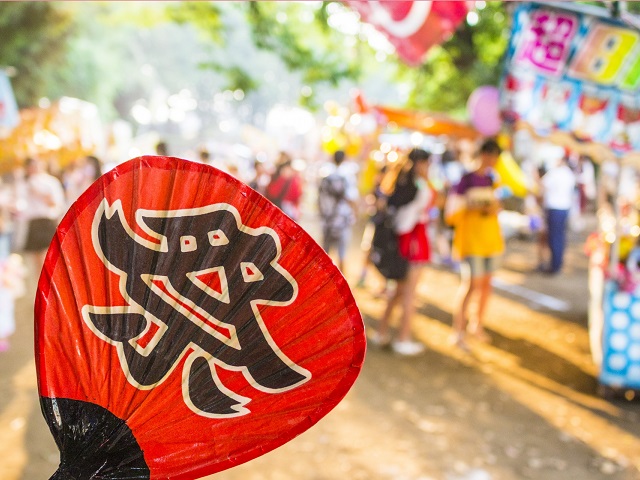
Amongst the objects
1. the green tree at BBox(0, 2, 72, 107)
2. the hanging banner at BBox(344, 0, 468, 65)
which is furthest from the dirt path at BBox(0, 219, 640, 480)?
the green tree at BBox(0, 2, 72, 107)

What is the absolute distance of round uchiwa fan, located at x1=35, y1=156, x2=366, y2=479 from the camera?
159 centimetres

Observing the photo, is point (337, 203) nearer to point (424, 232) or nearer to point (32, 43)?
point (424, 232)

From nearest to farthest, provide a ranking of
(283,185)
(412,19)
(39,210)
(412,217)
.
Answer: (412,19) → (412,217) → (39,210) → (283,185)

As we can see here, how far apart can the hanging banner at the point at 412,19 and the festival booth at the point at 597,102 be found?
1.35 meters

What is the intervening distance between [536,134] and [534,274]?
5553 mm

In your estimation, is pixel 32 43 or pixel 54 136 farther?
pixel 32 43

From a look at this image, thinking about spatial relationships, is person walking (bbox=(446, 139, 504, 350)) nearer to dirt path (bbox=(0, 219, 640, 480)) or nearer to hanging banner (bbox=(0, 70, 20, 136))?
dirt path (bbox=(0, 219, 640, 480))

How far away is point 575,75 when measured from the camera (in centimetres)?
462

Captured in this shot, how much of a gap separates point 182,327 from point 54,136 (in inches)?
617

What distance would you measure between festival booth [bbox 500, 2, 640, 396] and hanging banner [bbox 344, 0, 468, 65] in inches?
53.1

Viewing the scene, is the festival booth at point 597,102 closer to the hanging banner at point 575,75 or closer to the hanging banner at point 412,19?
the hanging banner at point 575,75

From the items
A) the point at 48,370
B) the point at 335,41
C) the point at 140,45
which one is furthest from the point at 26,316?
the point at 140,45

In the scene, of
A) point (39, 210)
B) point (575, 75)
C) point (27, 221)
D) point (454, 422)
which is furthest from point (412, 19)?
point (27, 221)

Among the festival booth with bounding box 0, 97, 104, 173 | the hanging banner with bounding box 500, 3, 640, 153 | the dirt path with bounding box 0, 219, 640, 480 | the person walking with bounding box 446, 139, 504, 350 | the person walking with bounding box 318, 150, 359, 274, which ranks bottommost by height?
the festival booth with bounding box 0, 97, 104, 173
